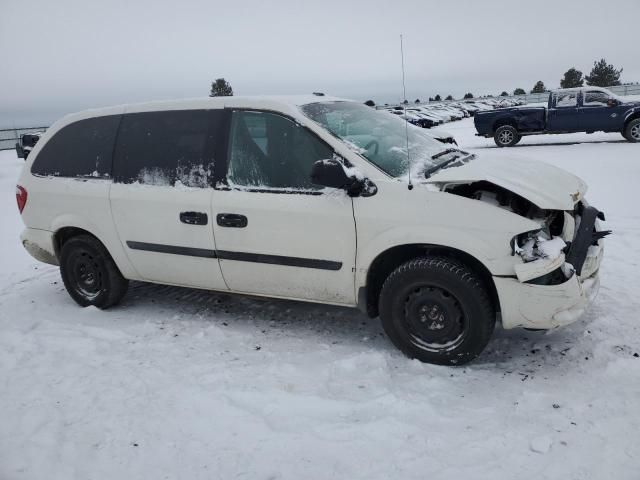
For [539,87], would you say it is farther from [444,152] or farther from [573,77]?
[444,152]

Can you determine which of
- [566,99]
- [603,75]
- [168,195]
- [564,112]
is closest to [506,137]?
[564,112]

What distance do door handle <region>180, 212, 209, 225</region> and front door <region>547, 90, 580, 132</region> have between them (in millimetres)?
13975

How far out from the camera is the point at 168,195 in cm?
387

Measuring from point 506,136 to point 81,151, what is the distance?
14.1 meters

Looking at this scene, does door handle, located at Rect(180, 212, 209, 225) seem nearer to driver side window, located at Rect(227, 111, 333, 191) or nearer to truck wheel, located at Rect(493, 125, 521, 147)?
driver side window, located at Rect(227, 111, 333, 191)

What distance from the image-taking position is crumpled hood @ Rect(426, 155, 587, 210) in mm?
3033

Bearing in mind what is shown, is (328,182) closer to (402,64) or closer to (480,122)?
(402,64)

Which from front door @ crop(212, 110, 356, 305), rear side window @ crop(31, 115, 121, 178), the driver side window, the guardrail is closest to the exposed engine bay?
front door @ crop(212, 110, 356, 305)

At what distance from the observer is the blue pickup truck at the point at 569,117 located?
13938mm

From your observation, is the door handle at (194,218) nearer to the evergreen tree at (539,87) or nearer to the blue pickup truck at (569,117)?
the blue pickup truck at (569,117)

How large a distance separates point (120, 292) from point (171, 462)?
2.38m

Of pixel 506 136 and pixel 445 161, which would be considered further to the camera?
pixel 506 136

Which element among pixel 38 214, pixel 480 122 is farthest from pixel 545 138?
pixel 38 214

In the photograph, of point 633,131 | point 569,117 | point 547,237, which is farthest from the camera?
point 569,117
